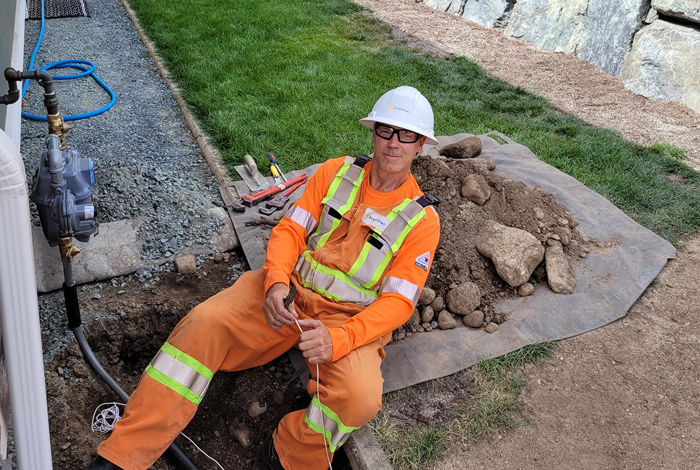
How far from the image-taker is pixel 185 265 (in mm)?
4148

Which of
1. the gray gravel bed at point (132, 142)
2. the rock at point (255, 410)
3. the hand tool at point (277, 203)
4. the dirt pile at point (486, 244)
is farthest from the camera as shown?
the hand tool at point (277, 203)

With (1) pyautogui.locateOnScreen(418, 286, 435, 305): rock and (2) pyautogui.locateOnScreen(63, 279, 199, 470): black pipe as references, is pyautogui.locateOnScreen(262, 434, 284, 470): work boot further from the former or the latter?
(1) pyautogui.locateOnScreen(418, 286, 435, 305): rock

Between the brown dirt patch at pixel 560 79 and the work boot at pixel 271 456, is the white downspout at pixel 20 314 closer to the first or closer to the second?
the work boot at pixel 271 456

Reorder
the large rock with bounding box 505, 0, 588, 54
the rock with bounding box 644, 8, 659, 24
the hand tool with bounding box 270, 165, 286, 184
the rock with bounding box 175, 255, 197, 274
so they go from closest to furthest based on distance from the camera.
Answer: the rock with bounding box 175, 255, 197, 274, the hand tool with bounding box 270, 165, 286, 184, the rock with bounding box 644, 8, 659, 24, the large rock with bounding box 505, 0, 588, 54

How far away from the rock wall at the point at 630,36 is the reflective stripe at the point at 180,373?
22.4 ft

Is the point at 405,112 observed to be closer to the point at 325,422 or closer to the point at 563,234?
the point at 325,422

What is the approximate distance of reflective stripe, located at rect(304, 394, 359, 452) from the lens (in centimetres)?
279

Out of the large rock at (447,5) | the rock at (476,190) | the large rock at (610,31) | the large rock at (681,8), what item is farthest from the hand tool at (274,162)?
the large rock at (447,5)

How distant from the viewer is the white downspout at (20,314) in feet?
6.21

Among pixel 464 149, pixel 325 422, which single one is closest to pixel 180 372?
pixel 325 422

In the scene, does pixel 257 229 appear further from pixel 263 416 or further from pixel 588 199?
pixel 588 199

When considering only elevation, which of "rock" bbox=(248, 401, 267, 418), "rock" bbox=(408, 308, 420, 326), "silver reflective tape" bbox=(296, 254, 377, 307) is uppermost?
"silver reflective tape" bbox=(296, 254, 377, 307)

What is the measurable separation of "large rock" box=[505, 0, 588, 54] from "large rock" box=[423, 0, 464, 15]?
4.07 ft

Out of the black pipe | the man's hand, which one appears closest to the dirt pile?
the man's hand
